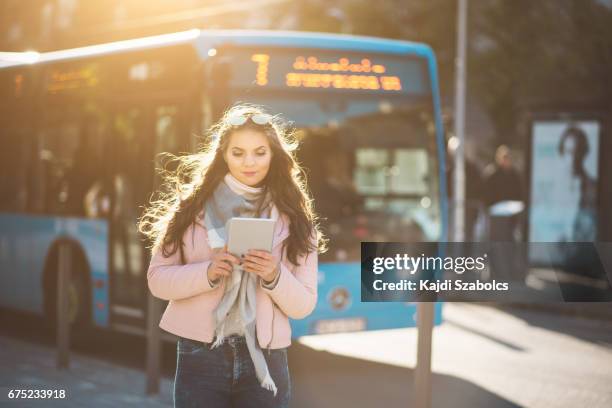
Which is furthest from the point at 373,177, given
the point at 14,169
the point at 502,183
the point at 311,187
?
the point at 502,183

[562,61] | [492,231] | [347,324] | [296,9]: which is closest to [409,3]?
[296,9]

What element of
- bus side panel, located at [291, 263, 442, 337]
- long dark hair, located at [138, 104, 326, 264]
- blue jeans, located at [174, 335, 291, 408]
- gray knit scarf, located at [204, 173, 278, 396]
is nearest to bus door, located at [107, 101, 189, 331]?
bus side panel, located at [291, 263, 442, 337]

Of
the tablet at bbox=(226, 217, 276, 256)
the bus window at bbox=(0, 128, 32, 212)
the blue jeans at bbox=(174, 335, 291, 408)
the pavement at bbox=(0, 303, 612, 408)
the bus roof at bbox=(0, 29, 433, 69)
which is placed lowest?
the pavement at bbox=(0, 303, 612, 408)

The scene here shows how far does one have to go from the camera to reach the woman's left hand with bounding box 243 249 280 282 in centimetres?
365

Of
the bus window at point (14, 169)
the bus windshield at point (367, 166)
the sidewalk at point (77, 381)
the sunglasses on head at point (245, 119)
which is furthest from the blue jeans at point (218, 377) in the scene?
the bus window at point (14, 169)

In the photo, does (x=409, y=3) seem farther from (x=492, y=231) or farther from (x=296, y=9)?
(x=492, y=231)

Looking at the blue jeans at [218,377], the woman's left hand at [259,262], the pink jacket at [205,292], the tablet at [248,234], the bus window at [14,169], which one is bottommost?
the blue jeans at [218,377]

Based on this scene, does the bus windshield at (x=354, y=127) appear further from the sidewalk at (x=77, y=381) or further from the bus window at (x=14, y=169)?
the bus window at (x=14, y=169)

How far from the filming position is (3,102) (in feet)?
40.8

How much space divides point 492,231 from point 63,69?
7670 mm

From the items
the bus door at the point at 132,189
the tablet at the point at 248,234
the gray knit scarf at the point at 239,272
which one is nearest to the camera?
the tablet at the point at 248,234

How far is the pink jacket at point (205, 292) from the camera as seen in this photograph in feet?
12.4

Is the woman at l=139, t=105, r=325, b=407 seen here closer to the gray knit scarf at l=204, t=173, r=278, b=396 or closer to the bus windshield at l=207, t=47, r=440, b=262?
the gray knit scarf at l=204, t=173, r=278, b=396

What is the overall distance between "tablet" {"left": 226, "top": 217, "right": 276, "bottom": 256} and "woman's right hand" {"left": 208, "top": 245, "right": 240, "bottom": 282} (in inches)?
1.0
